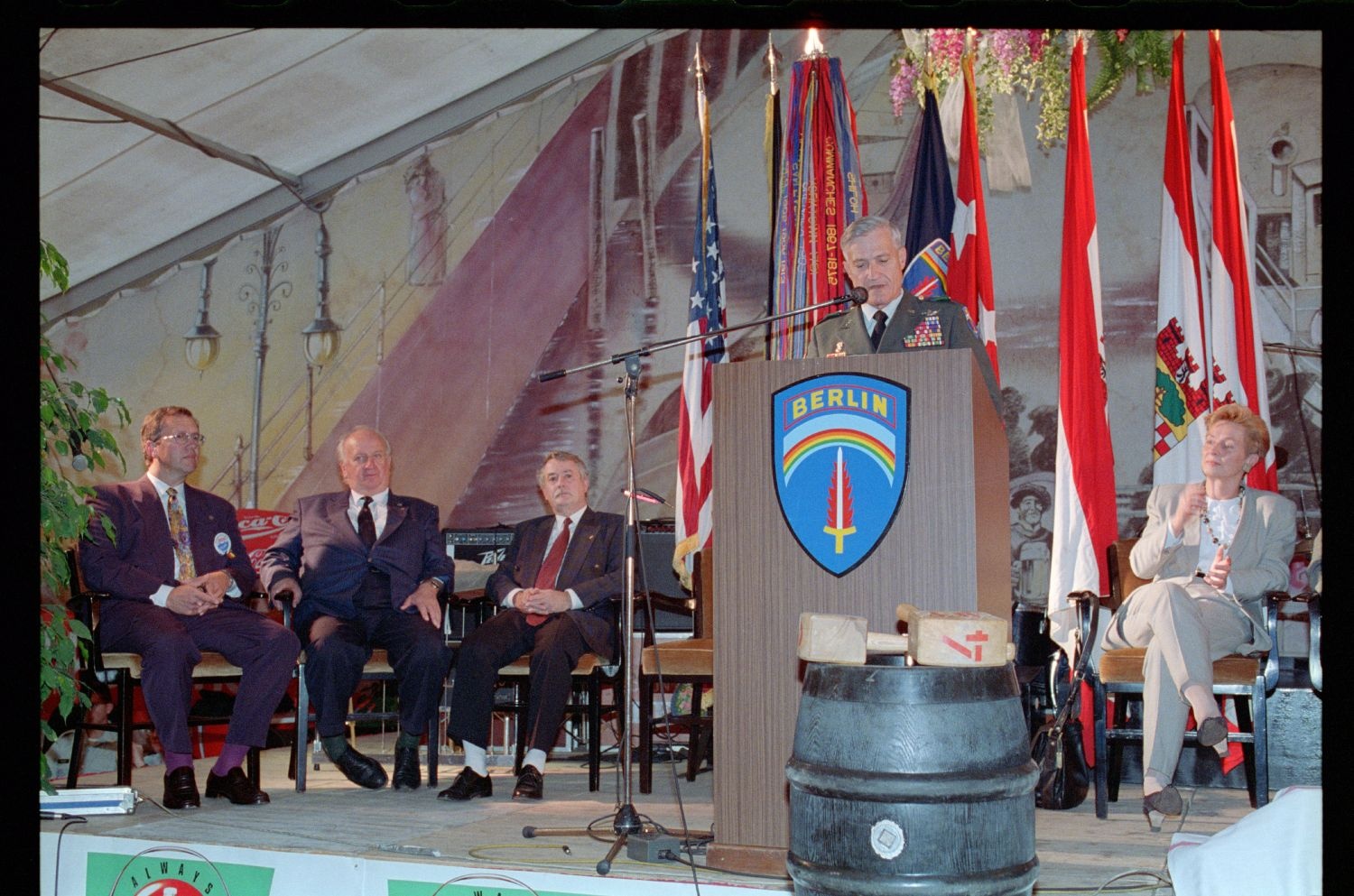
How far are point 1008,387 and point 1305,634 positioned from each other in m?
1.80

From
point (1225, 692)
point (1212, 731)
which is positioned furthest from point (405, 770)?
point (1225, 692)

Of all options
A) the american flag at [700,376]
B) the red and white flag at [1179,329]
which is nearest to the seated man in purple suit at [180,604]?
the american flag at [700,376]

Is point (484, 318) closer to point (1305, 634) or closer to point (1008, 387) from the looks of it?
point (1008, 387)

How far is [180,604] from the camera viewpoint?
4285mm

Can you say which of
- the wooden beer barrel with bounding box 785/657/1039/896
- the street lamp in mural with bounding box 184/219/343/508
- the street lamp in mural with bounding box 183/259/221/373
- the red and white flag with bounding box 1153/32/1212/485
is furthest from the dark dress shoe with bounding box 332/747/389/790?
the street lamp in mural with bounding box 183/259/221/373

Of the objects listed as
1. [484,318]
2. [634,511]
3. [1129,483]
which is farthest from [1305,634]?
[484,318]

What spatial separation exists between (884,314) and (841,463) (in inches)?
34.1

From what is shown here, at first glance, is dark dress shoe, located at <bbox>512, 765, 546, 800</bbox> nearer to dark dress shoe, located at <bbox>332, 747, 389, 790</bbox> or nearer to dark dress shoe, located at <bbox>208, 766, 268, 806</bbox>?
dark dress shoe, located at <bbox>332, 747, 389, 790</bbox>

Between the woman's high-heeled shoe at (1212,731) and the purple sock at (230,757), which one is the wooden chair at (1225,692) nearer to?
the woman's high-heeled shoe at (1212,731)

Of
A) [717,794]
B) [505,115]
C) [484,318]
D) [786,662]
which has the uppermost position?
[505,115]

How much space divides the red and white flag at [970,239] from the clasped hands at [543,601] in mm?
2156

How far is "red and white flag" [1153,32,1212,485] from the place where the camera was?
16.8 ft

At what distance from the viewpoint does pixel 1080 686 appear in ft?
14.5

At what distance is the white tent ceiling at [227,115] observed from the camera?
Result: 20.9 ft
